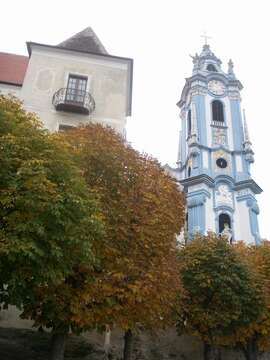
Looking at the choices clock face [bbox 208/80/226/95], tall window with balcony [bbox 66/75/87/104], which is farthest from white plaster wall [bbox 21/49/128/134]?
clock face [bbox 208/80/226/95]

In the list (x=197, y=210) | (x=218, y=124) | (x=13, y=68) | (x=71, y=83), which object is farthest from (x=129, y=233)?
(x=218, y=124)

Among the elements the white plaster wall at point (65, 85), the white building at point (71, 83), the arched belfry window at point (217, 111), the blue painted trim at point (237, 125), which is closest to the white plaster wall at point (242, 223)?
the blue painted trim at point (237, 125)

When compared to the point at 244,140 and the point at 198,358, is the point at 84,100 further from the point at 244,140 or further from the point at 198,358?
the point at 244,140

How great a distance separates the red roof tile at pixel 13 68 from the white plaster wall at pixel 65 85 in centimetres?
103

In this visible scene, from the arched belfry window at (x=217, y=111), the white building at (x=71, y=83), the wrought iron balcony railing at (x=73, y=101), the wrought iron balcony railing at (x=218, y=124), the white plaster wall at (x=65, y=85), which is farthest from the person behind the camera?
the arched belfry window at (x=217, y=111)

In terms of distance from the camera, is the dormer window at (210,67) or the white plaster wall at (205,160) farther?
the dormer window at (210,67)

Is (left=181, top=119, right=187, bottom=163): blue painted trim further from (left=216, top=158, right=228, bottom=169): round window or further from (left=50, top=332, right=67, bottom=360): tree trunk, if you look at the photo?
(left=50, top=332, right=67, bottom=360): tree trunk

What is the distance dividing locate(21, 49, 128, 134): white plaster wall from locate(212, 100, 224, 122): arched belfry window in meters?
22.2

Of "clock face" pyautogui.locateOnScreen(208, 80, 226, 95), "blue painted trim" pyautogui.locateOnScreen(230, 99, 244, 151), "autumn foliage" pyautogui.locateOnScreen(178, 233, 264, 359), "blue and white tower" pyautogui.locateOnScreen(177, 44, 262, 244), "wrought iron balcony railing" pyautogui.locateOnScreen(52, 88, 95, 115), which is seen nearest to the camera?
"autumn foliage" pyautogui.locateOnScreen(178, 233, 264, 359)

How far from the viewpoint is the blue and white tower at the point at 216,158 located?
41.7m

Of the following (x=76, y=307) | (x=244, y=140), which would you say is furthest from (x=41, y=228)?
(x=244, y=140)

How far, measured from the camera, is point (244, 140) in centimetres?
4653

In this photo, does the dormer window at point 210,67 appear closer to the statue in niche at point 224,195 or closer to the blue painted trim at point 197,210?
the statue in niche at point 224,195

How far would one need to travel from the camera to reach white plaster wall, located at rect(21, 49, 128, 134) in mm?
25375
